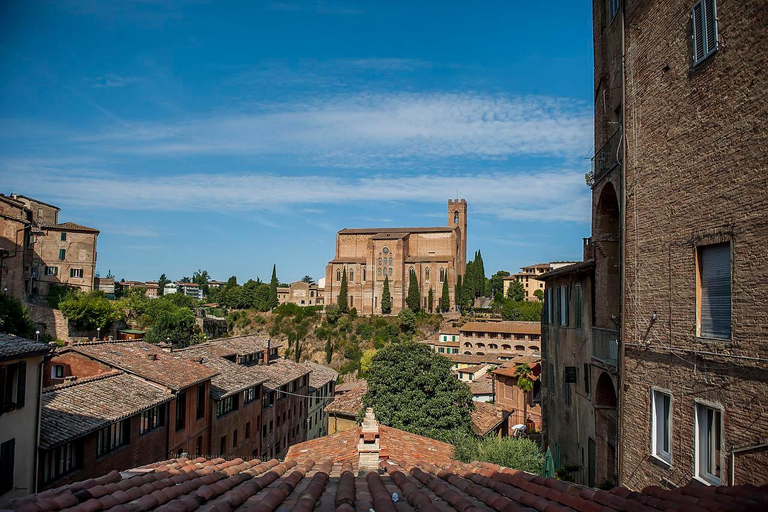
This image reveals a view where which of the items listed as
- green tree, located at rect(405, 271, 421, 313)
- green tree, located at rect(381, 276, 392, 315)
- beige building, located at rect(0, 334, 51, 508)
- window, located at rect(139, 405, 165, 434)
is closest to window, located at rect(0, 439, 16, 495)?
beige building, located at rect(0, 334, 51, 508)

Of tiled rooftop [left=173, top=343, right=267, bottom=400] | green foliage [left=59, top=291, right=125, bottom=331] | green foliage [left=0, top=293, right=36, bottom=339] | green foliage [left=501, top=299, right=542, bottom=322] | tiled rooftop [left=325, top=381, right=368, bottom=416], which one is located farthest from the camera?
green foliage [left=501, top=299, right=542, bottom=322]

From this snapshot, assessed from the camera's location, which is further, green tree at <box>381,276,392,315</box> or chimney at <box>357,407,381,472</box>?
green tree at <box>381,276,392,315</box>

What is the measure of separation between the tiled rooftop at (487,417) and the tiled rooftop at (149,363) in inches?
572

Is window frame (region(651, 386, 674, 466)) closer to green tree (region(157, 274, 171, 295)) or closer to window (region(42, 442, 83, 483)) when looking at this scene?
window (region(42, 442, 83, 483))

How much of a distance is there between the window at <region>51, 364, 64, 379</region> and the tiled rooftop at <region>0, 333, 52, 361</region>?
23.2 feet

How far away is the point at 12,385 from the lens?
13969 millimetres

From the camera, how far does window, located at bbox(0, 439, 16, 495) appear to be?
13.1 m

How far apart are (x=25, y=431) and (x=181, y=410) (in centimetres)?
788

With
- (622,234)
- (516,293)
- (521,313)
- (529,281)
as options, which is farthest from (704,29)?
(529,281)

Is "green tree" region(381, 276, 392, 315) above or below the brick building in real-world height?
above

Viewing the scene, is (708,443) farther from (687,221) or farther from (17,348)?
(17,348)

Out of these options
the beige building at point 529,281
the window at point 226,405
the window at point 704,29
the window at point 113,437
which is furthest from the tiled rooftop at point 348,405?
the beige building at point 529,281

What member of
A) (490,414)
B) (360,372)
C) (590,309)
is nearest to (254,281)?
(360,372)

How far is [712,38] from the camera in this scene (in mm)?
8555
